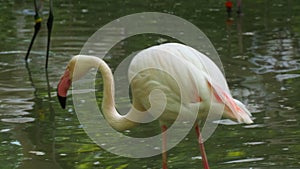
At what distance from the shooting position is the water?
5.66 meters

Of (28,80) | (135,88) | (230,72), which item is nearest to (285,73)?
(230,72)

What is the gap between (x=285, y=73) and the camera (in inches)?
321

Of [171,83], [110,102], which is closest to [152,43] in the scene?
[110,102]

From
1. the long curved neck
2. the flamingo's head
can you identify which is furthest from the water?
the flamingo's head

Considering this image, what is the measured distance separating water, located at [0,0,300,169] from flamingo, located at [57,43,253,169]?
1.99 feet

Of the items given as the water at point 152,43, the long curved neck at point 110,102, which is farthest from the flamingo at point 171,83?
the water at point 152,43

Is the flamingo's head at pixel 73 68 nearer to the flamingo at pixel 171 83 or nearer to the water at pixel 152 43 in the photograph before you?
the flamingo at pixel 171 83

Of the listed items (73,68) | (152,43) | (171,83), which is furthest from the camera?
(152,43)

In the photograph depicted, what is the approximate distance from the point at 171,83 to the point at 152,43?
4.93m

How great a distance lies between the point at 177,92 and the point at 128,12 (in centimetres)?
764

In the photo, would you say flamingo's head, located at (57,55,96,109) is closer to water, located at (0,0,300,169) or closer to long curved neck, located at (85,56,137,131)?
long curved neck, located at (85,56,137,131)

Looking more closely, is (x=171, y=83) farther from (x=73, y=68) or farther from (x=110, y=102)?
(x=73, y=68)

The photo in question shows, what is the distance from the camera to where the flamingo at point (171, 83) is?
4.77m

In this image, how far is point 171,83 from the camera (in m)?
4.85
